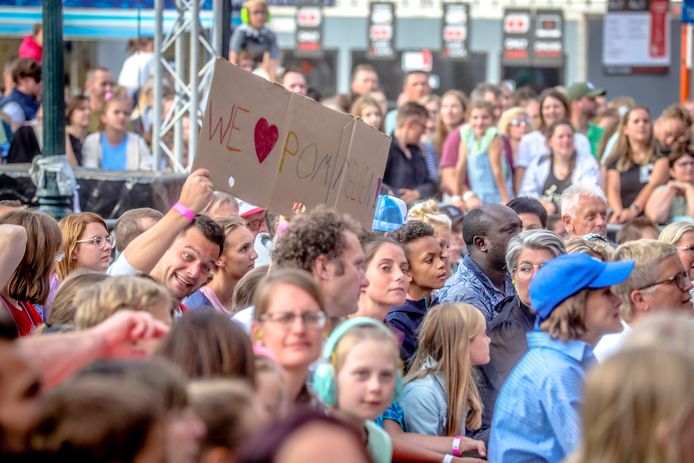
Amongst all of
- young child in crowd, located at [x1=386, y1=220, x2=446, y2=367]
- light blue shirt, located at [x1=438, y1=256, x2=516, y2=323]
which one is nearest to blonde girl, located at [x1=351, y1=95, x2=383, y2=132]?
light blue shirt, located at [x1=438, y1=256, x2=516, y2=323]

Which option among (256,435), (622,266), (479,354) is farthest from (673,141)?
(256,435)

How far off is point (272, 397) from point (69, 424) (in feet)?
3.33

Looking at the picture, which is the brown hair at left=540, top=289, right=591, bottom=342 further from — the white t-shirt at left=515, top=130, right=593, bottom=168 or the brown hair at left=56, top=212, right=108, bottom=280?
the white t-shirt at left=515, top=130, right=593, bottom=168

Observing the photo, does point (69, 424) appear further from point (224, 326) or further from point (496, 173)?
point (496, 173)

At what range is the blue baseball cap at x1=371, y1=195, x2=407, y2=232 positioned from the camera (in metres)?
8.19

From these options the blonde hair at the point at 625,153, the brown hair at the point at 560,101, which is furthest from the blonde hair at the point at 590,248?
the brown hair at the point at 560,101

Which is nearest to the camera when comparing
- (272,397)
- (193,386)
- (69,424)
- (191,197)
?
(69,424)

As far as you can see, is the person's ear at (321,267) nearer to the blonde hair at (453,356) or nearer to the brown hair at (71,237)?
the blonde hair at (453,356)

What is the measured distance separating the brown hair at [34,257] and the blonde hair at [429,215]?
105 inches

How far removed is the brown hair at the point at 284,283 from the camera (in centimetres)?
447

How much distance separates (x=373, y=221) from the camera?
7.90 m

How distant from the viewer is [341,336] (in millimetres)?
4680

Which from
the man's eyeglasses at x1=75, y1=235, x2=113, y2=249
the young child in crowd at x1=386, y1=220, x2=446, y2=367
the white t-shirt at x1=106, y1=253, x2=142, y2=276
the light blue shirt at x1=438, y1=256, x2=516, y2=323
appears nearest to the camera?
the white t-shirt at x1=106, y1=253, x2=142, y2=276

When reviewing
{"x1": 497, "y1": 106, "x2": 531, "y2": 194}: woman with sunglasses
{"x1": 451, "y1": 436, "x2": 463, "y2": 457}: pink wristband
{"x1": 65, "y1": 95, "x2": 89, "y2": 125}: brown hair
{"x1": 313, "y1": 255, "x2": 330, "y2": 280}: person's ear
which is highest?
{"x1": 65, "y1": 95, "x2": 89, "y2": 125}: brown hair
